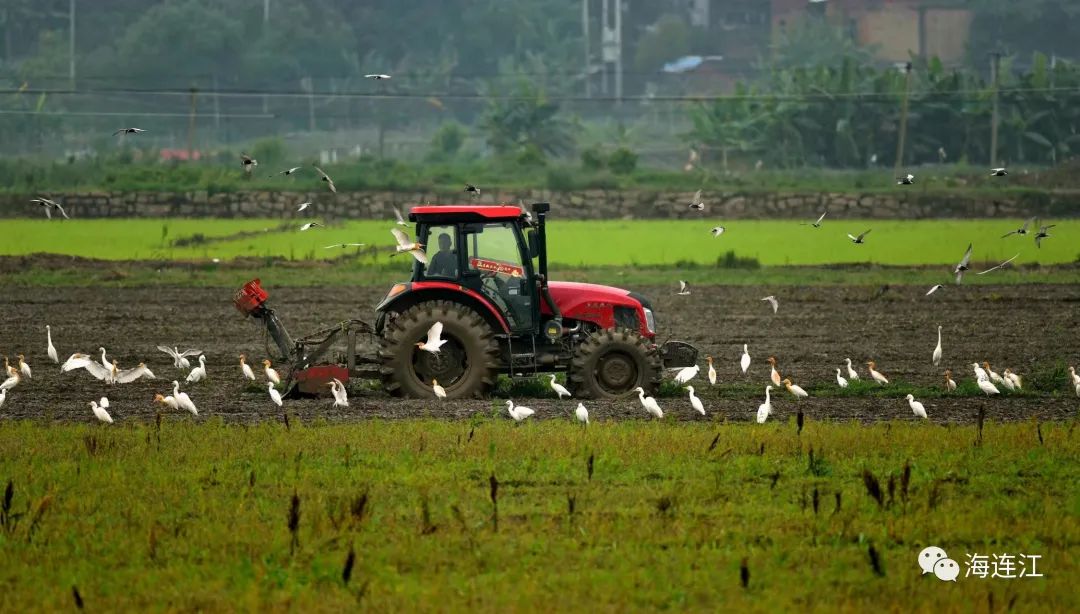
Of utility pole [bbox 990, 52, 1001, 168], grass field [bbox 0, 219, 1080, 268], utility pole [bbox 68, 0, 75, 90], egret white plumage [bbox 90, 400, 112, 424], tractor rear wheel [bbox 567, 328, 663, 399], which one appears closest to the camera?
egret white plumage [bbox 90, 400, 112, 424]

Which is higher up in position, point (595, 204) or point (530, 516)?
point (595, 204)

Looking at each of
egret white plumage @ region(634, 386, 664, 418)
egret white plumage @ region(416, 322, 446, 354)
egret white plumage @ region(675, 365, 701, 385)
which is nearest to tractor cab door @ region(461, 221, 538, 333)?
egret white plumage @ region(416, 322, 446, 354)

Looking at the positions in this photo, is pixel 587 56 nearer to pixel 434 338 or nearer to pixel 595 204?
pixel 595 204

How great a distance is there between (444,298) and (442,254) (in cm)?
50

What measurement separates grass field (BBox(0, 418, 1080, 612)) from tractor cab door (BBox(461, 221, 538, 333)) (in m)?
2.53

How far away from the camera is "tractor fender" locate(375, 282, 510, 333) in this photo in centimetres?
1755

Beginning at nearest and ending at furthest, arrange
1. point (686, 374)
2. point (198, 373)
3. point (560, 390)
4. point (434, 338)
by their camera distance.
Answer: point (434, 338), point (560, 390), point (686, 374), point (198, 373)

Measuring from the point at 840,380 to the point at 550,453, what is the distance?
5.46 m

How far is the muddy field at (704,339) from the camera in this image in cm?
1709

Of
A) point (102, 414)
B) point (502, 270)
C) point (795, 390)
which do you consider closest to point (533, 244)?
point (502, 270)

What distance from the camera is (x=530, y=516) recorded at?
11430 millimetres

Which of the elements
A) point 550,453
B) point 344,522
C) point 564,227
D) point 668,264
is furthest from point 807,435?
point 564,227

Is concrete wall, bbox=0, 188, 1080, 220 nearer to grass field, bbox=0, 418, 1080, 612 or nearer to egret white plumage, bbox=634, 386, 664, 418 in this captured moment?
egret white plumage, bbox=634, 386, 664, 418

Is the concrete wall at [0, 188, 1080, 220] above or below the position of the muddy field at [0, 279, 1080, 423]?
above
